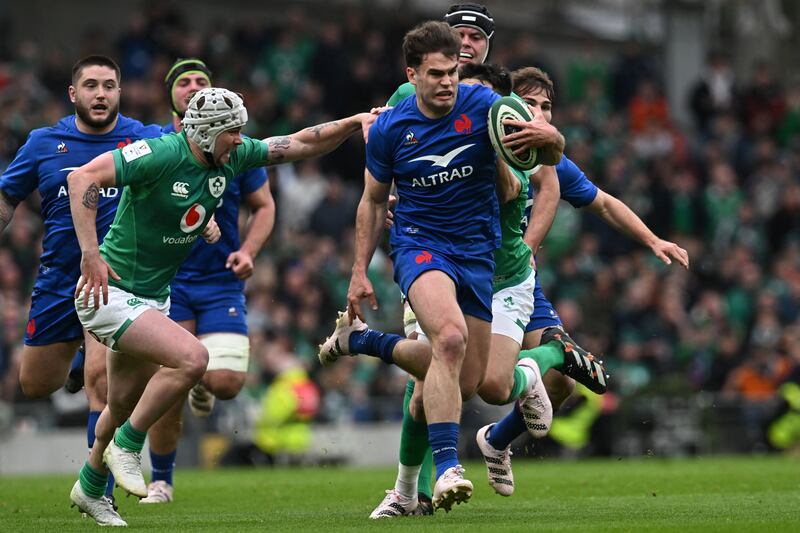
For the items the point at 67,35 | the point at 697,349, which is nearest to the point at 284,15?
the point at 67,35

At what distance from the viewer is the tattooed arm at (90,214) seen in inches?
344

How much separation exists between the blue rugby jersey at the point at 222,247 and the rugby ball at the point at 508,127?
3.27 meters

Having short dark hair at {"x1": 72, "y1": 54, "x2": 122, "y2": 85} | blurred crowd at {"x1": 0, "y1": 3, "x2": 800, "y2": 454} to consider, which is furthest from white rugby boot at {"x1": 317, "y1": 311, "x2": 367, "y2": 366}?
blurred crowd at {"x1": 0, "y1": 3, "x2": 800, "y2": 454}

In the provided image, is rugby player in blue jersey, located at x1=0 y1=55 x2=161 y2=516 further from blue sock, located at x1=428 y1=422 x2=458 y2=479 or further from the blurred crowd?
the blurred crowd

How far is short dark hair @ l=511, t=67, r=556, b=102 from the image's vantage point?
34.8 feet

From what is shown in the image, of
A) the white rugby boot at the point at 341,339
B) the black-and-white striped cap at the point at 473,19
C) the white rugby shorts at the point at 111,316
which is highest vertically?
the black-and-white striped cap at the point at 473,19

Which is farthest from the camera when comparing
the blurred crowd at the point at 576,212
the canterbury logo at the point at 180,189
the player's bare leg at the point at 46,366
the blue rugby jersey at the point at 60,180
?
the blurred crowd at the point at 576,212

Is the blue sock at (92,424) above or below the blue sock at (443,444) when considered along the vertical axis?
below

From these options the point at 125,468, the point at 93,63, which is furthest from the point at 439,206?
the point at 93,63

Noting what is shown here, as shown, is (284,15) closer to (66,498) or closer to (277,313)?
(277,313)

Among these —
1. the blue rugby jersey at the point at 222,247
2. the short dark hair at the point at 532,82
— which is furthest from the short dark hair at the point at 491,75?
the blue rugby jersey at the point at 222,247

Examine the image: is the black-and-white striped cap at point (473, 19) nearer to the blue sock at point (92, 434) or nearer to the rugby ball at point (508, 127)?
the rugby ball at point (508, 127)

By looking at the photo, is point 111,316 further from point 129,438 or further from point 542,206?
point 542,206

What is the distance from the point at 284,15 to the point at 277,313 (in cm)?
841
